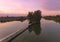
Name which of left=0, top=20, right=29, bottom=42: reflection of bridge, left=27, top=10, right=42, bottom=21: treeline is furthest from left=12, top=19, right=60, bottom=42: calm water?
left=27, top=10, right=42, bottom=21: treeline

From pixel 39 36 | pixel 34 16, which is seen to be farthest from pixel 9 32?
pixel 34 16

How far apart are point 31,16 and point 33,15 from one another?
5.79ft

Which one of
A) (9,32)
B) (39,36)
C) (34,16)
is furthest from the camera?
(34,16)

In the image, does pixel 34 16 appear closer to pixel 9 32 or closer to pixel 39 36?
pixel 9 32

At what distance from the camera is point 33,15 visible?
93.1 m

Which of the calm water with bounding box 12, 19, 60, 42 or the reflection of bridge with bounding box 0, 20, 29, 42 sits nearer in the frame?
the reflection of bridge with bounding box 0, 20, 29, 42

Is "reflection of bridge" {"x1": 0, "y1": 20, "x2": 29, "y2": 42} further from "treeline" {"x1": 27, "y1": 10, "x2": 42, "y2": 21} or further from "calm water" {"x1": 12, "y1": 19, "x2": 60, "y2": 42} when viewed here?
"treeline" {"x1": 27, "y1": 10, "x2": 42, "y2": 21}

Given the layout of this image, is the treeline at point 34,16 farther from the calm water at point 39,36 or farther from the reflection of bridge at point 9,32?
the calm water at point 39,36

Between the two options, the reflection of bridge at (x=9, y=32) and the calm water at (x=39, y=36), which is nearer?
the reflection of bridge at (x=9, y=32)

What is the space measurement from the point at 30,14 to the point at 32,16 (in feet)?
15.8

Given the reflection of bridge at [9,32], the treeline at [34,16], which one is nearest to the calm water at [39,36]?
the reflection of bridge at [9,32]

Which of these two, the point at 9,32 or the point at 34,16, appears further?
the point at 34,16

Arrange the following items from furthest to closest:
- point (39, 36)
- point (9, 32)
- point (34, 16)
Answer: point (34, 16), point (9, 32), point (39, 36)

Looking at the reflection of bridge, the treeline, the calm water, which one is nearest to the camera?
the reflection of bridge
